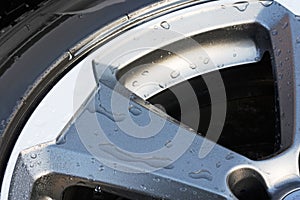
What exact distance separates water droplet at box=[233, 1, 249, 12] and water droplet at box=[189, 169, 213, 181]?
1.16 feet

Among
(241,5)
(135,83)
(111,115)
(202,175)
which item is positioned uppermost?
(241,5)

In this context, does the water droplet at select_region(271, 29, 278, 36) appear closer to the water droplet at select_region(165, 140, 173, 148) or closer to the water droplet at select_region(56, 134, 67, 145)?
the water droplet at select_region(165, 140, 173, 148)

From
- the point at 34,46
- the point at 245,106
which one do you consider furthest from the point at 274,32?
the point at 34,46

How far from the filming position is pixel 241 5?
4.52ft

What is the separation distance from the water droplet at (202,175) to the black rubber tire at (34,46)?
304 millimetres

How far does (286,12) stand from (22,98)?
1.81 ft

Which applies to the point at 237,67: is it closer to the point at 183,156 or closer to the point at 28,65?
the point at 183,156

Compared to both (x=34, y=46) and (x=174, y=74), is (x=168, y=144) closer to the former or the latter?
(x=174, y=74)

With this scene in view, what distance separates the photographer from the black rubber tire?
122 centimetres

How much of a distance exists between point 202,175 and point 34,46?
15.9 inches

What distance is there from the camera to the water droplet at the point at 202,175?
1.21 m

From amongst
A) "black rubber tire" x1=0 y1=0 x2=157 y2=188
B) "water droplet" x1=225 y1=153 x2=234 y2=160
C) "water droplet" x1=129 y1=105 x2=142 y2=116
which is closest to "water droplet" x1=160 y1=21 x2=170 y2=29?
"black rubber tire" x1=0 y1=0 x2=157 y2=188

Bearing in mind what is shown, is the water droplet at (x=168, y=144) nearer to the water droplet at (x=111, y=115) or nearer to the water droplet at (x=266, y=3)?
the water droplet at (x=111, y=115)

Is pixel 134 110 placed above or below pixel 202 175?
above
